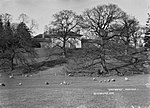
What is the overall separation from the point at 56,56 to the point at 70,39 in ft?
20.3

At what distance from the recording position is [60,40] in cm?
6147

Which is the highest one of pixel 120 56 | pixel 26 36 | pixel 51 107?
pixel 26 36

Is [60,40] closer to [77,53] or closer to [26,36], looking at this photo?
[26,36]

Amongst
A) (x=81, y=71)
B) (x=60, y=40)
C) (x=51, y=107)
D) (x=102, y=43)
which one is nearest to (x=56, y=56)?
(x=60, y=40)

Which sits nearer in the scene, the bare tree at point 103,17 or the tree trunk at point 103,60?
the tree trunk at point 103,60

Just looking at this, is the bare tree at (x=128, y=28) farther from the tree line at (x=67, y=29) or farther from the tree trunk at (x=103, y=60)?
the tree trunk at (x=103, y=60)

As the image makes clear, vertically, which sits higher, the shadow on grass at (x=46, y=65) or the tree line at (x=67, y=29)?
the tree line at (x=67, y=29)

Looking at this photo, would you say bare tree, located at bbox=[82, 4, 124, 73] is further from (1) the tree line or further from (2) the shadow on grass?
(2) the shadow on grass

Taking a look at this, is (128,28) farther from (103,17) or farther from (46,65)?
(46,65)

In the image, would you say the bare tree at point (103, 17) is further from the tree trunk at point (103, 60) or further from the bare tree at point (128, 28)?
the tree trunk at point (103, 60)

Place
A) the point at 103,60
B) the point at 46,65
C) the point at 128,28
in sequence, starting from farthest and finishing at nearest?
the point at 128,28, the point at 46,65, the point at 103,60

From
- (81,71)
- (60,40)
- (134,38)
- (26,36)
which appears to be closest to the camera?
(81,71)

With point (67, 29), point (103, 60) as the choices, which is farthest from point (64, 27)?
point (103, 60)

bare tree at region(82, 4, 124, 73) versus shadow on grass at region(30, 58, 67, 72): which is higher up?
bare tree at region(82, 4, 124, 73)
